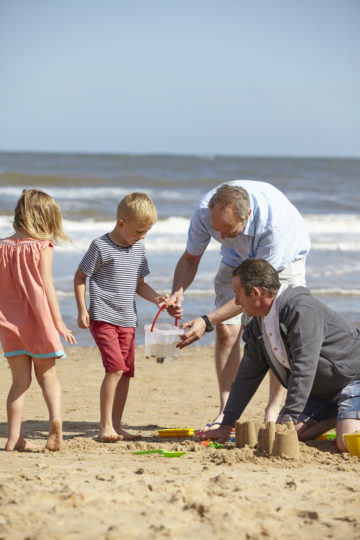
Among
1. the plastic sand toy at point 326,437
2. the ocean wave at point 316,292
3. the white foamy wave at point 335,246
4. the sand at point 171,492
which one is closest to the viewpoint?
the sand at point 171,492

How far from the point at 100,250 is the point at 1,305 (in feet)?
2.49

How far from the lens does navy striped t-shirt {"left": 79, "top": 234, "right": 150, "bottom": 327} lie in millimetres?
4766

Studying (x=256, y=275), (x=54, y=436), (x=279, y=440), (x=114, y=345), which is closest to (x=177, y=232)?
(x=114, y=345)

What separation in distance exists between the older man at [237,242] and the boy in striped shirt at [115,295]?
368mm

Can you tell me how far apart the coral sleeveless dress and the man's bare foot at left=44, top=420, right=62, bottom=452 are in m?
0.41

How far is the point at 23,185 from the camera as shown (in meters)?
25.0

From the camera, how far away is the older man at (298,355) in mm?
4055

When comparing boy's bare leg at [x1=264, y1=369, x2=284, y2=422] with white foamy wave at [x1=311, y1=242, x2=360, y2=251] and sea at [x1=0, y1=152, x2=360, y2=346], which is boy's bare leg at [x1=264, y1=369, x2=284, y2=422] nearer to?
sea at [x1=0, y1=152, x2=360, y2=346]

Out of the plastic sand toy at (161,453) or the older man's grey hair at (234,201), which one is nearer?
the plastic sand toy at (161,453)

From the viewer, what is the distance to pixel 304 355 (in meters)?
4.05

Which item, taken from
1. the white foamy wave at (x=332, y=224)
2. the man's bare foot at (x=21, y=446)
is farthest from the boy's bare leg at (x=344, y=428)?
the white foamy wave at (x=332, y=224)

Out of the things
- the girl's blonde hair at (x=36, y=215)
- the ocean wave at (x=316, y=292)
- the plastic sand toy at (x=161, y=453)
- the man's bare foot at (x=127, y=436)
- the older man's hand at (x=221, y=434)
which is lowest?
the man's bare foot at (x=127, y=436)

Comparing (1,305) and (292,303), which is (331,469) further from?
(1,305)

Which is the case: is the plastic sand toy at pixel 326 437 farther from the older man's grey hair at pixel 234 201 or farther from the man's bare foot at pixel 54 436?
the man's bare foot at pixel 54 436
